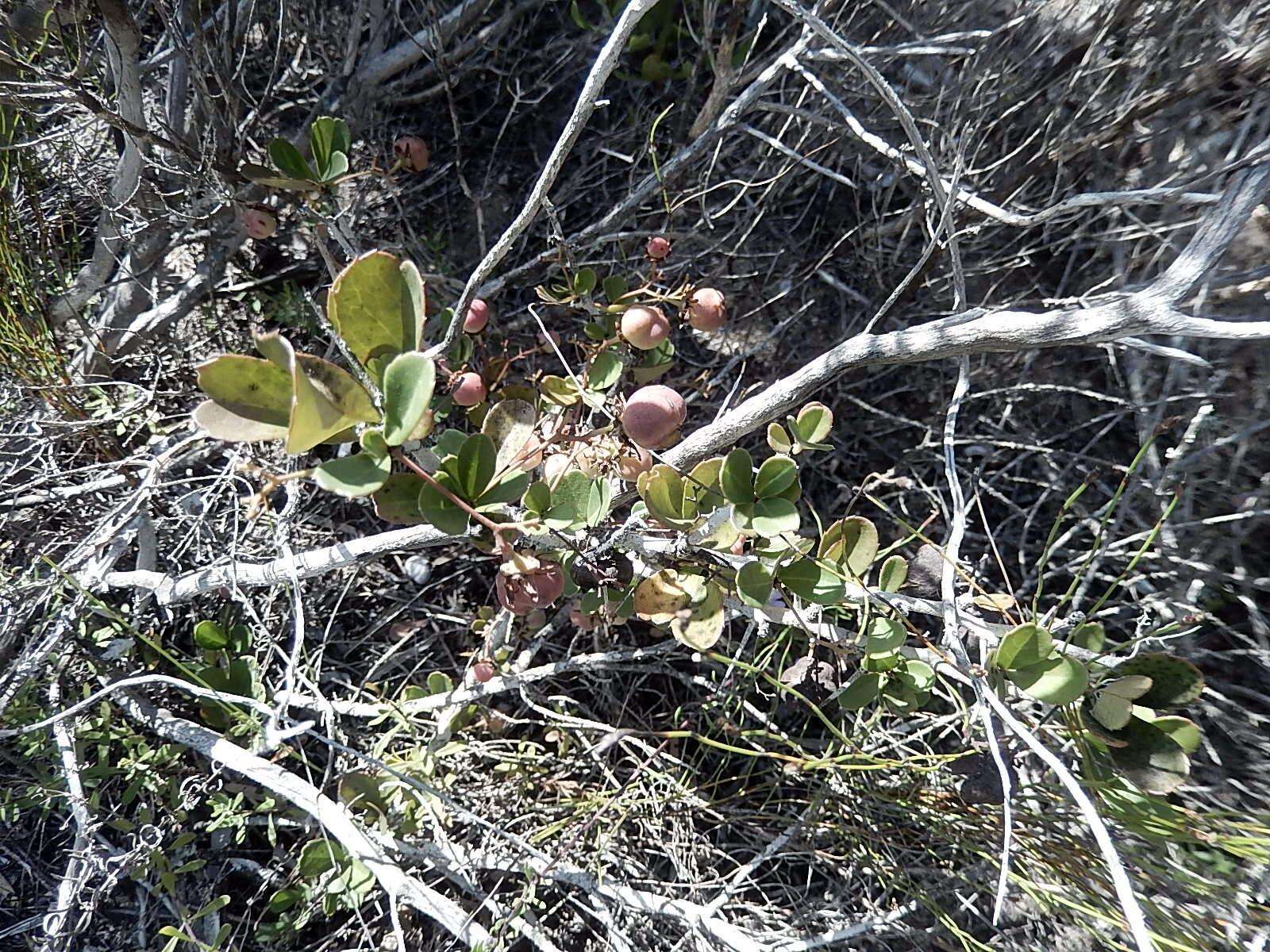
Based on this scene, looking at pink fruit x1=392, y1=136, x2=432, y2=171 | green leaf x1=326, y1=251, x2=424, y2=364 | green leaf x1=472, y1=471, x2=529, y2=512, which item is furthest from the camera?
pink fruit x1=392, y1=136, x2=432, y2=171

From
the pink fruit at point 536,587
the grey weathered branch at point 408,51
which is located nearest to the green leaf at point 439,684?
the pink fruit at point 536,587

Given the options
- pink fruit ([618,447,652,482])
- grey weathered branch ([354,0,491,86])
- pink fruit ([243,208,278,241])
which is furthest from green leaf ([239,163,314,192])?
pink fruit ([618,447,652,482])

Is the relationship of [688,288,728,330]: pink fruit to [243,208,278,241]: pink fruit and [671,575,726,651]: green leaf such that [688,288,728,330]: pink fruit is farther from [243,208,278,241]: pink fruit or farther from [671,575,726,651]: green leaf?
[243,208,278,241]: pink fruit

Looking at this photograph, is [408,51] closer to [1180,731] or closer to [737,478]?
[737,478]

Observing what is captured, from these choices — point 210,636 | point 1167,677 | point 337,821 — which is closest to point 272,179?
point 210,636

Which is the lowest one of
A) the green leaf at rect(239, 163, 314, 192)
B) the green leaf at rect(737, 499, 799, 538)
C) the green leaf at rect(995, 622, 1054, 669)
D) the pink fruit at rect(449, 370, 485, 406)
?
the green leaf at rect(995, 622, 1054, 669)

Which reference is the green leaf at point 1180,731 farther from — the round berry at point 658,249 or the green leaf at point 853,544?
the round berry at point 658,249

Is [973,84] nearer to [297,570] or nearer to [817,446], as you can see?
[817,446]
